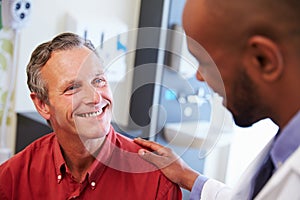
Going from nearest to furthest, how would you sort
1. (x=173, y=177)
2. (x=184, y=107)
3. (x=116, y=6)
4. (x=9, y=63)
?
(x=173, y=177)
(x=184, y=107)
(x=9, y=63)
(x=116, y=6)

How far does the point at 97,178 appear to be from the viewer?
1.17 metres

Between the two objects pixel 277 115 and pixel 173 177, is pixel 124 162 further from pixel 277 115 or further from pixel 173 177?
pixel 277 115

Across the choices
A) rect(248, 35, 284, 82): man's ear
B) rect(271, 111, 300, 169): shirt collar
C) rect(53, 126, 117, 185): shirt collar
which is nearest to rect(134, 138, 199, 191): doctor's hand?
rect(53, 126, 117, 185): shirt collar

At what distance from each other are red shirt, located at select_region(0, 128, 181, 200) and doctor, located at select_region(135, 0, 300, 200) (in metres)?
0.46

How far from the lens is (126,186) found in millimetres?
1171

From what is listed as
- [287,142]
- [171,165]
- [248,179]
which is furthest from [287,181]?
[171,165]

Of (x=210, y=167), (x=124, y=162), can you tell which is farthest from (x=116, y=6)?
(x=124, y=162)

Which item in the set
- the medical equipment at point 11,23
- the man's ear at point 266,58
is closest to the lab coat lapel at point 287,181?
the man's ear at point 266,58

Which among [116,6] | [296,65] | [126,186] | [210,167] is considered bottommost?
[210,167]

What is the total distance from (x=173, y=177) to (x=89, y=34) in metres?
1.01

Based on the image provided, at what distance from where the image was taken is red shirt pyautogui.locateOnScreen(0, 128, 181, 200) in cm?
115

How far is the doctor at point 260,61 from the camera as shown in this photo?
2.02ft

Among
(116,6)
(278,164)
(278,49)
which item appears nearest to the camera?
(278,49)

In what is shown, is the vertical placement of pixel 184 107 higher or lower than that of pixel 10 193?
higher
